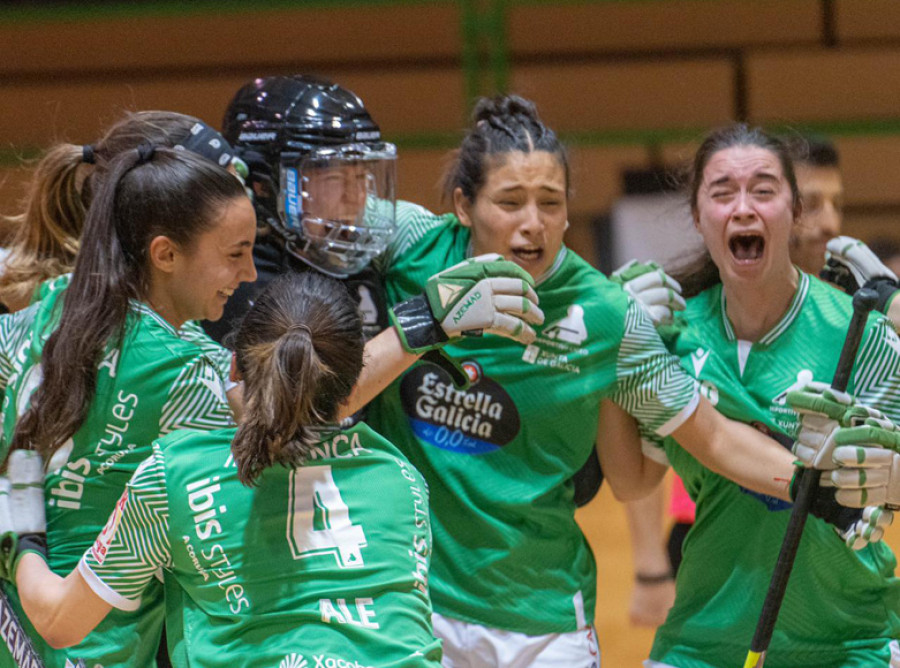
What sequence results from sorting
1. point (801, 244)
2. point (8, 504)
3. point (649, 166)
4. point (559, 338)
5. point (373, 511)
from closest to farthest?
1. point (373, 511)
2. point (8, 504)
3. point (559, 338)
4. point (801, 244)
5. point (649, 166)

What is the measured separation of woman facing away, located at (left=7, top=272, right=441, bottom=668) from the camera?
1780 mm

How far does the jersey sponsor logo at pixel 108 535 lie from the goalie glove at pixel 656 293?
121 centimetres

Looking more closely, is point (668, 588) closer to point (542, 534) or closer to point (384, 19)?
point (542, 534)

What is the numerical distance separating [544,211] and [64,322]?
103 cm

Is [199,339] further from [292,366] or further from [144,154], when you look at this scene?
[292,366]

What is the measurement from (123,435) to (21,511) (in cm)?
20

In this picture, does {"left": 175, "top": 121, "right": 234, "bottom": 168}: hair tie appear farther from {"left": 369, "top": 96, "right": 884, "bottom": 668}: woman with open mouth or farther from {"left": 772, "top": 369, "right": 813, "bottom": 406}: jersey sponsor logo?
{"left": 772, "top": 369, "right": 813, "bottom": 406}: jersey sponsor logo

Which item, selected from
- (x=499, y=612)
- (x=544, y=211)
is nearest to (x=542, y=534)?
(x=499, y=612)

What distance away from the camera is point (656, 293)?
2.59 metres

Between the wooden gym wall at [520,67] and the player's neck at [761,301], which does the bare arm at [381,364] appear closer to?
the player's neck at [761,301]

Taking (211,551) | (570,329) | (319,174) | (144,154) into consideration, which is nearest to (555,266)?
(570,329)

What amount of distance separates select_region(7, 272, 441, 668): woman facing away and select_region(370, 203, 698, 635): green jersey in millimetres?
727

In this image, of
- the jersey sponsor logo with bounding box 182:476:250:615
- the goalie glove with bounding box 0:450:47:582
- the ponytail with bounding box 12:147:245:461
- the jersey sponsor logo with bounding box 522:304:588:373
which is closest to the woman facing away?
the jersey sponsor logo with bounding box 182:476:250:615

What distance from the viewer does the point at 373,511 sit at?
1.84 metres
